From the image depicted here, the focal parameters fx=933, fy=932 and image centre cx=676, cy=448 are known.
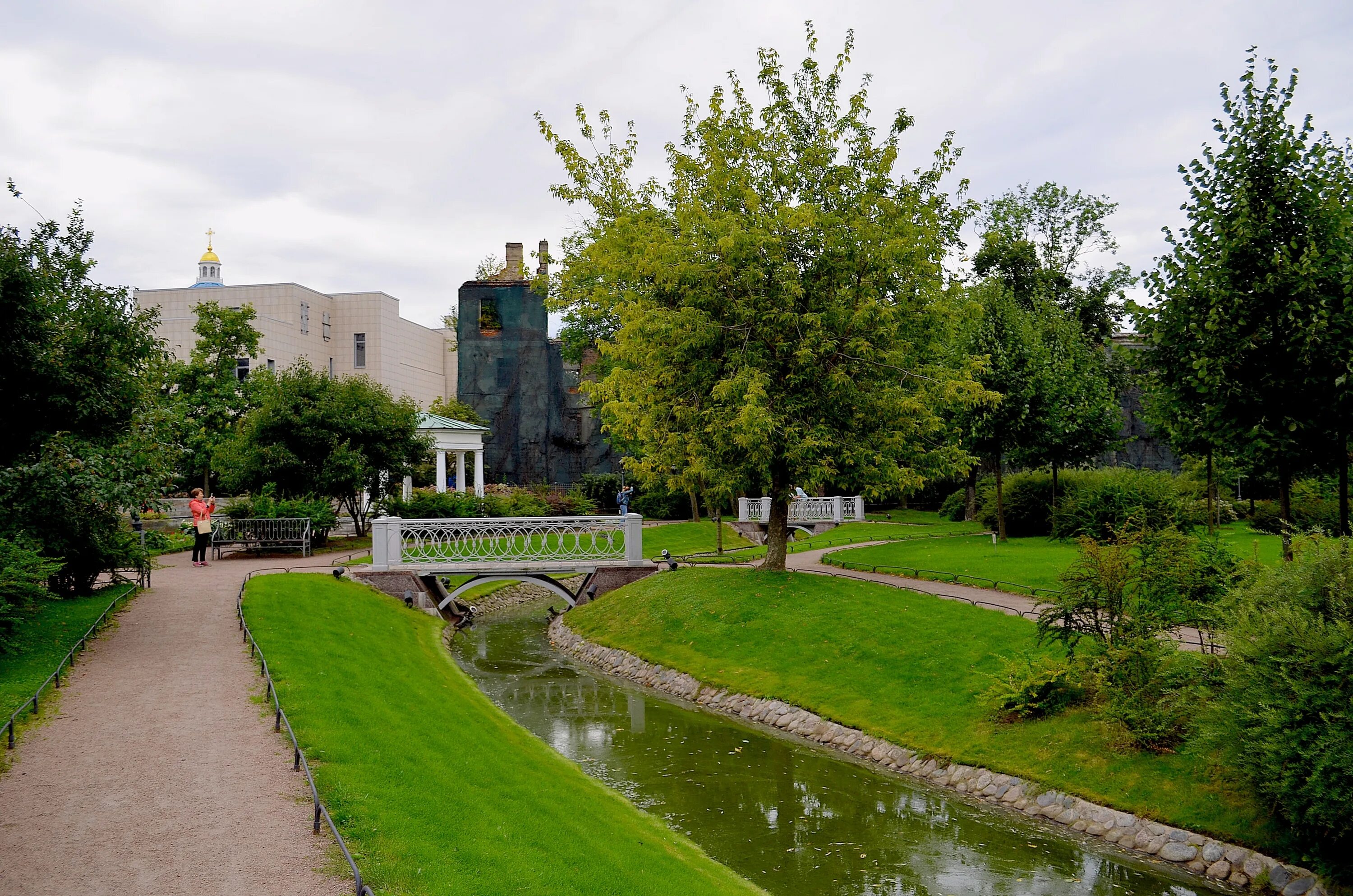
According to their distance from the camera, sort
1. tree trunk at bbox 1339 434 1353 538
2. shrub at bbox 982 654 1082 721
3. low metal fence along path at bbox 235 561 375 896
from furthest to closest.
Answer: shrub at bbox 982 654 1082 721 → tree trunk at bbox 1339 434 1353 538 → low metal fence along path at bbox 235 561 375 896

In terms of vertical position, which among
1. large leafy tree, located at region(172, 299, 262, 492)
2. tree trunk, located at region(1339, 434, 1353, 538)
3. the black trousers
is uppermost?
large leafy tree, located at region(172, 299, 262, 492)

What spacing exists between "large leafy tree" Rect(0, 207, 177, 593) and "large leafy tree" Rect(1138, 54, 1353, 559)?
17.6m

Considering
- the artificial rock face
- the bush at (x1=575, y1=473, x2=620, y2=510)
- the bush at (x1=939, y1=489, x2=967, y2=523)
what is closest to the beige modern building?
the artificial rock face

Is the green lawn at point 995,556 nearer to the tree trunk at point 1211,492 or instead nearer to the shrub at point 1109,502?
the tree trunk at point 1211,492

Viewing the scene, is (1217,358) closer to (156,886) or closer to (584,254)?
(156,886)

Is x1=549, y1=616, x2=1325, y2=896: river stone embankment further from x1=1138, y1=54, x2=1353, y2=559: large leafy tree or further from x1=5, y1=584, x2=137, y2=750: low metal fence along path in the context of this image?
x1=5, y1=584, x2=137, y2=750: low metal fence along path

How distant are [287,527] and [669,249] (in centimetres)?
1587

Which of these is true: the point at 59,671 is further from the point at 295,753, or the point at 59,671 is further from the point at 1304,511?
the point at 1304,511

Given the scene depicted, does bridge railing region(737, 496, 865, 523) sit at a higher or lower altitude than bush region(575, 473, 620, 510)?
lower

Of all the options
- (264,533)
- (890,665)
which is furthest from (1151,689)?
(264,533)

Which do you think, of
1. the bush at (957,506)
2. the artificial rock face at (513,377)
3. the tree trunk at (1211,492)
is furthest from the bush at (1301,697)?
the artificial rock face at (513,377)

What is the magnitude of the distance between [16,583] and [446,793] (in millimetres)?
7476

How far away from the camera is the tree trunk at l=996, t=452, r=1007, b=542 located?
31.2m

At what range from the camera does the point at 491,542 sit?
97.9 feet
